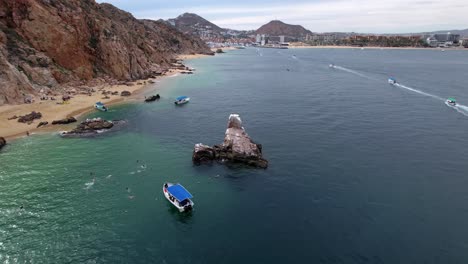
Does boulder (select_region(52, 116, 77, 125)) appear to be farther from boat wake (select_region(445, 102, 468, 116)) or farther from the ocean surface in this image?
boat wake (select_region(445, 102, 468, 116))

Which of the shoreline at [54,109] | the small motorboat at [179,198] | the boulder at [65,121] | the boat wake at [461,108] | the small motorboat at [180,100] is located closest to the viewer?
the small motorboat at [179,198]

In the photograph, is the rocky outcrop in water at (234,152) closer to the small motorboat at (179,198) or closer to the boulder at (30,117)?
the small motorboat at (179,198)

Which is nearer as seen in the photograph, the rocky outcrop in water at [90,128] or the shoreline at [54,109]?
the rocky outcrop in water at [90,128]

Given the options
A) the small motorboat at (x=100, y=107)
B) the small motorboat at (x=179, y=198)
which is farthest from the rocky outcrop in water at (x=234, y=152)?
the small motorboat at (x=100, y=107)

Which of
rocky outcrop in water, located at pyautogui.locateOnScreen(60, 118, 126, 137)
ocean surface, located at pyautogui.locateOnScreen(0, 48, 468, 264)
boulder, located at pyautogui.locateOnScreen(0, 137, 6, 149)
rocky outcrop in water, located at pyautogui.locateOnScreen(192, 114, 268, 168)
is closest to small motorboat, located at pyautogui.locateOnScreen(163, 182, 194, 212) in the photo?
ocean surface, located at pyautogui.locateOnScreen(0, 48, 468, 264)

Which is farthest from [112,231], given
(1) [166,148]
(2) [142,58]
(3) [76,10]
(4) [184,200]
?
(2) [142,58]

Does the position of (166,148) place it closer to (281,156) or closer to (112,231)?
(281,156)
